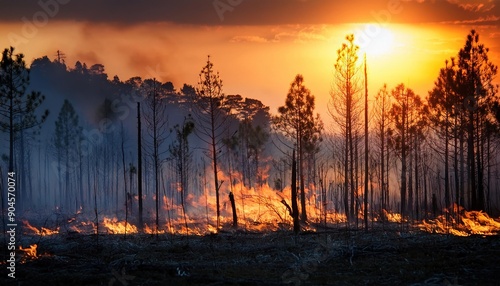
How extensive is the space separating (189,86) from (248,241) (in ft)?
230

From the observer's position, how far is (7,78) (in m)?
33.9

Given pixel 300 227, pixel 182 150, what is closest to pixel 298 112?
pixel 300 227

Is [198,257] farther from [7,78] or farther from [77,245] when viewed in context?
[7,78]

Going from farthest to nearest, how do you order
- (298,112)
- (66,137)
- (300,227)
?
(66,137) → (298,112) → (300,227)

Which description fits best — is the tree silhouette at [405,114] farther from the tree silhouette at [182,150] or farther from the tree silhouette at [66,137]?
the tree silhouette at [66,137]

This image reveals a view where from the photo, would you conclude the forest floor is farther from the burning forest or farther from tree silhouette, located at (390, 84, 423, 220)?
tree silhouette, located at (390, 84, 423, 220)

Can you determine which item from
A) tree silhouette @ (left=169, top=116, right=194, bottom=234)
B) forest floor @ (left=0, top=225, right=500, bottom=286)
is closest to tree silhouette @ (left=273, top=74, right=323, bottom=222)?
tree silhouette @ (left=169, top=116, right=194, bottom=234)

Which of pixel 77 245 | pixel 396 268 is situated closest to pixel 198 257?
pixel 77 245

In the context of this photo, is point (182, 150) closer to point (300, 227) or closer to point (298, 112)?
point (298, 112)

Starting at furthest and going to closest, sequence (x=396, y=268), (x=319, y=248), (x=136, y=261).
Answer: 1. (x=319, y=248)
2. (x=136, y=261)
3. (x=396, y=268)

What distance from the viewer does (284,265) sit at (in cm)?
1445

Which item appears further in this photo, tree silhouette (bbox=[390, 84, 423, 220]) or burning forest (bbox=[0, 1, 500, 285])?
tree silhouette (bbox=[390, 84, 423, 220])

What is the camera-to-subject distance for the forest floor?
1216cm

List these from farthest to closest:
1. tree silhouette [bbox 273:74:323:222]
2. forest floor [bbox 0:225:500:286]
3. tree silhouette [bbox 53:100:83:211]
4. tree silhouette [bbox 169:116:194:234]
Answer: tree silhouette [bbox 53:100:83:211] → tree silhouette [bbox 273:74:323:222] → tree silhouette [bbox 169:116:194:234] → forest floor [bbox 0:225:500:286]
